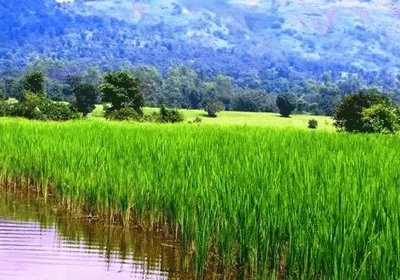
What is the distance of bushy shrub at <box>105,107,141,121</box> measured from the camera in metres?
39.8

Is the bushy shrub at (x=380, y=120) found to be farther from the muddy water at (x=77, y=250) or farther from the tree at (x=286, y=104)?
the tree at (x=286, y=104)

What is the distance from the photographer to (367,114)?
31.6 metres

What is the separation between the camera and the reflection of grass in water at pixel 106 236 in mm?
8484

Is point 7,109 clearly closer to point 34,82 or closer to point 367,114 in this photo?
point 34,82

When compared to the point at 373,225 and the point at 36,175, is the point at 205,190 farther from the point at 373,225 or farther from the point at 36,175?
the point at 36,175

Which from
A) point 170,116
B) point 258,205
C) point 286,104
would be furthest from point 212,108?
point 258,205

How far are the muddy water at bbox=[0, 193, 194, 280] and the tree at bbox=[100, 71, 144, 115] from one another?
3348cm

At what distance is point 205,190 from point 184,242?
0.73 meters

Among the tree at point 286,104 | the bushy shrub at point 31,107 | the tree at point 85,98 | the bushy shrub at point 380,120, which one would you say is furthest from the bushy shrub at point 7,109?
the tree at point 286,104

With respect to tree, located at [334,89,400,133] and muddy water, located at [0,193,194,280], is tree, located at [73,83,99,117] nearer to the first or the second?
tree, located at [334,89,400,133]

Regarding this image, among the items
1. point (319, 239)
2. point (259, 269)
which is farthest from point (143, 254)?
point (319, 239)

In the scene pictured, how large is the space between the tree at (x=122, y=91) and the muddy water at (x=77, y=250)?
3348cm

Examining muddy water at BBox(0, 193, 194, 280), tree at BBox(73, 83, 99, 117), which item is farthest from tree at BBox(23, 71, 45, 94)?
muddy water at BBox(0, 193, 194, 280)

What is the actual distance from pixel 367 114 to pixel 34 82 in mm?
21578
